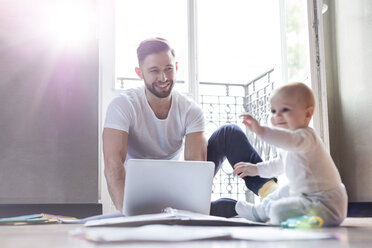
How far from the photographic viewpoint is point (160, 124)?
6.64ft

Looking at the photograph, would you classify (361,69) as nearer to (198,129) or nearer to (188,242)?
(198,129)

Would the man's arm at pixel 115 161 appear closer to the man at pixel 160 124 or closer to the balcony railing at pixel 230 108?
the man at pixel 160 124

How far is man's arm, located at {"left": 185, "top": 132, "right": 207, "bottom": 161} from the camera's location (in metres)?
2.00

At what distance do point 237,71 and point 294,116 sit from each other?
576cm

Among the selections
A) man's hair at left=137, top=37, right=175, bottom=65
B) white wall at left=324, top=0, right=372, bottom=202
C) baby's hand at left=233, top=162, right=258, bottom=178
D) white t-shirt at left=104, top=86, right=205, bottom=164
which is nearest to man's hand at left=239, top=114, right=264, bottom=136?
Result: baby's hand at left=233, top=162, right=258, bottom=178

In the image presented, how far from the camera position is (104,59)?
2932 millimetres

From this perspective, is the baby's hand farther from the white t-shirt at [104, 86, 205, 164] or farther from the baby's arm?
the white t-shirt at [104, 86, 205, 164]

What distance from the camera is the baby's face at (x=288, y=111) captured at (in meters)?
1.00

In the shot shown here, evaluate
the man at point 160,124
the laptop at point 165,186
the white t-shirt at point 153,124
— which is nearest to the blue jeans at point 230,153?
the man at point 160,124

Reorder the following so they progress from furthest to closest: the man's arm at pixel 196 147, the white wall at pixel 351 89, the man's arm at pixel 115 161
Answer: the white wall at pixel 351 89 → the man's arm at pixel 196 147 → the man's arm at pixel 115 161

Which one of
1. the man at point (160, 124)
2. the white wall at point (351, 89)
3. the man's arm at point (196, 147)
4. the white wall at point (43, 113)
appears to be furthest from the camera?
the white wall at point (351, 89)

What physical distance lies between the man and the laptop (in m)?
0.56

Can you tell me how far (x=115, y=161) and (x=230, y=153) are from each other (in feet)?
1.61

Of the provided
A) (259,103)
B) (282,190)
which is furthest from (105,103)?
(259,103)
